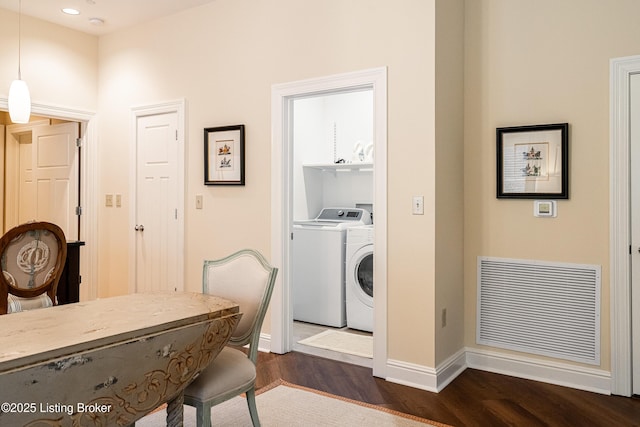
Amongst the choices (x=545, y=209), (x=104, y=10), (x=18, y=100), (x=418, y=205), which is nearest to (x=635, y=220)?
(x=545, y=209)

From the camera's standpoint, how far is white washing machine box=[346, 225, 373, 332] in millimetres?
4301

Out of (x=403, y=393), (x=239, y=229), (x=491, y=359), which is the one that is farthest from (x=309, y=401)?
(x=239, y=229)

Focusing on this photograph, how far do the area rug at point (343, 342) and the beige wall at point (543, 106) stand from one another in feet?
2.64

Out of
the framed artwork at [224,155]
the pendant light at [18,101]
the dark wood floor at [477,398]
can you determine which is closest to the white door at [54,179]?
the pendant light at [18,101]

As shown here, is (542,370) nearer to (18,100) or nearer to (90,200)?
(18,100)

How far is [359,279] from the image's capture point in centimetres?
437

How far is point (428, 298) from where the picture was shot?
307cm

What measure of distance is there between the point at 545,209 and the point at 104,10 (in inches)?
154

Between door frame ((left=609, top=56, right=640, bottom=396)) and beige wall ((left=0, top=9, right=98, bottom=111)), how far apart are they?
14.8ft

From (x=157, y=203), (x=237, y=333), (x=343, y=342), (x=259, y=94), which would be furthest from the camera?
(x=157, y=203)

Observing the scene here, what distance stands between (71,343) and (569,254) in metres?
2.84

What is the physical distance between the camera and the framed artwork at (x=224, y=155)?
3945 mm

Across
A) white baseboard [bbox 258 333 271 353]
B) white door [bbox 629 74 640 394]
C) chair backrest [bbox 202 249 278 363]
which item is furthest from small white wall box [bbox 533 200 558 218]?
white baseboard [bbox 258 333 271 353]

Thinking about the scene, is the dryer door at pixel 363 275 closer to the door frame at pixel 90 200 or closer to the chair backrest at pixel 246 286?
the chair backrest at pixel 246 286
